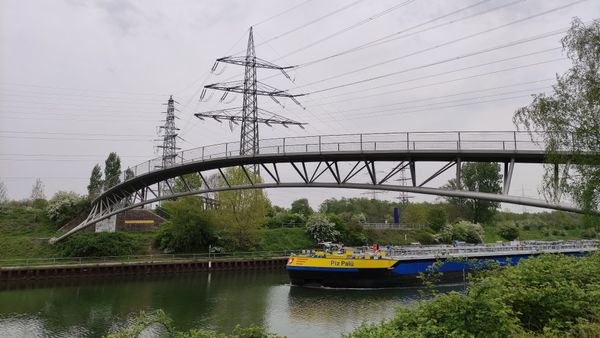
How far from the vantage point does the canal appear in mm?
19062

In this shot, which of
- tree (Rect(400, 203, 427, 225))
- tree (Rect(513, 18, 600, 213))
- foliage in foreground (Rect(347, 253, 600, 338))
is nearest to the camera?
foliage in foreground (Rect(347, 253, 600, 338))

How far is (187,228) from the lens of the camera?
4106 cm

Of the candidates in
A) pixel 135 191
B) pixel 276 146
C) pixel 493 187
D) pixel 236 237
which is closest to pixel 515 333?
pixel 276 146

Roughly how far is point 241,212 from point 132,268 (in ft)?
44.0

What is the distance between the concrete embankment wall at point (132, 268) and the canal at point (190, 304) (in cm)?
114

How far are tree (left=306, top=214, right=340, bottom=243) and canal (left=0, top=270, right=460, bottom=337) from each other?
16573mm

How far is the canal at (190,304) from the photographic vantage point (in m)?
19.1

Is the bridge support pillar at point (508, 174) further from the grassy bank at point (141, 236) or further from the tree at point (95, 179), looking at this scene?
the tree at point (95, 179)

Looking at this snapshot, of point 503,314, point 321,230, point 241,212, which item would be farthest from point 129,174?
point 503,314

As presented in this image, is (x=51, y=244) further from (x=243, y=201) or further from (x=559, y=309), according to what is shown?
(x=559, y=309)

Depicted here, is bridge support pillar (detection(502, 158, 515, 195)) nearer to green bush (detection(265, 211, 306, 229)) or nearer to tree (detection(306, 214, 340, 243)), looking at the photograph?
tree (detection(306, 214, 340, 243))

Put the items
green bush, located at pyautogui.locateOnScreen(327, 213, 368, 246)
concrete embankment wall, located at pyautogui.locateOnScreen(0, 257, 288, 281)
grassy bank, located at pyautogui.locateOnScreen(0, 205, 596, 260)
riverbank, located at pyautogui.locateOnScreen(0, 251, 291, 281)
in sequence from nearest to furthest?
concrete embankment wall, located at pyautogui.locateOnScreen(0, 257, 288, 281)
riverbank, located at pyautogui.locateOnScreen(0, 251, 291, 281)
grassy bank, located at pyautogui.locateOnScreen(0, 205, 596, 260)
green bush, located at pyautogui.locateOnScreen(327, 213, 368, 246)

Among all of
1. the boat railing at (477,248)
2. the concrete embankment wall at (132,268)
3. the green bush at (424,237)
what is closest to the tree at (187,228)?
the concrete embankment wall at (132,268)

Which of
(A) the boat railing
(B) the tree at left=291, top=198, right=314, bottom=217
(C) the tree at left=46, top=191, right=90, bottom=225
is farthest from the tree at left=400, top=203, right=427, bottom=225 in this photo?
(C) the tree at left=46, top=191, right=90, bottom=225
